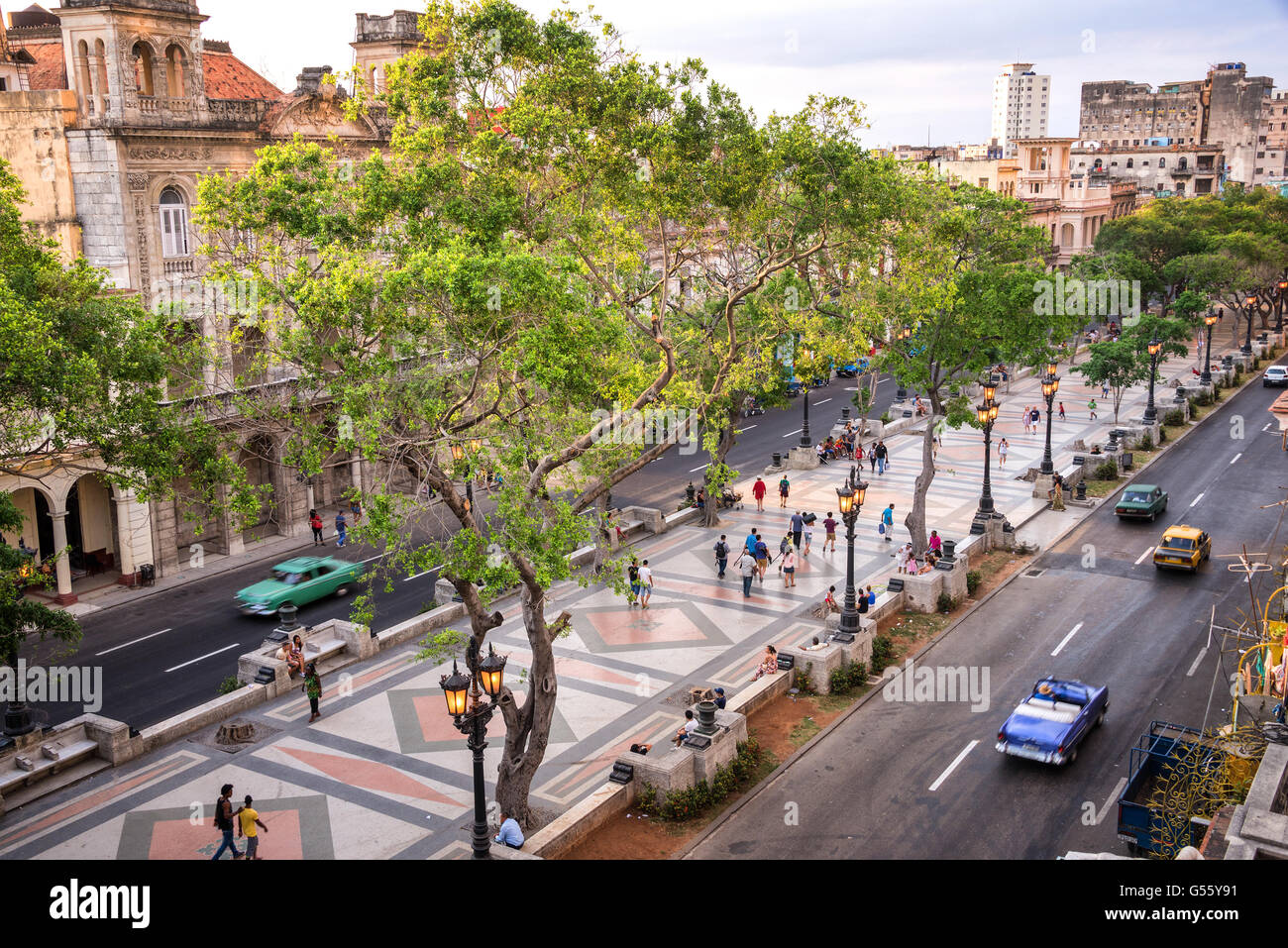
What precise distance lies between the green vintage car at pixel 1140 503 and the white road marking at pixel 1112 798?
20.4 m

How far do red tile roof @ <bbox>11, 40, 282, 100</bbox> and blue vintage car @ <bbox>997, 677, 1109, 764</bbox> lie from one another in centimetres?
3541

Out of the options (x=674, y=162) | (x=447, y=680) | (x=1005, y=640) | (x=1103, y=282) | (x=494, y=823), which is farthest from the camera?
(x=1103, y=282)

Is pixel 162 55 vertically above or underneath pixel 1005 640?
above

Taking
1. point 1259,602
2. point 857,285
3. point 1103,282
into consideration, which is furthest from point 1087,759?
point 1103,282

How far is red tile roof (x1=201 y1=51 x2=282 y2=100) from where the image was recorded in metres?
44.4

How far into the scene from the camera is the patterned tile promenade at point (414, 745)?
20.4m

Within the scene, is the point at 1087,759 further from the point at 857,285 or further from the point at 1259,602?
the point at 857,285

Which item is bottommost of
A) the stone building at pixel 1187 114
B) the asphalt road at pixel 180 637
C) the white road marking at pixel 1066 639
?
the asphalt road at pixel 180 637

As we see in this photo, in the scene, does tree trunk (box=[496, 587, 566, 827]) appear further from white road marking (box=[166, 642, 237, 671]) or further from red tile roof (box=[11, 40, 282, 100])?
red tile roof (box=[11, 40, 282, 100])

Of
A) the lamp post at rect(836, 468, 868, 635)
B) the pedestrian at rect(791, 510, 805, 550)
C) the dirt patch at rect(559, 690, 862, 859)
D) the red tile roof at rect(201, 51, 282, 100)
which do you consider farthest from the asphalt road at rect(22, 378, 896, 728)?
the red tile roof at rect(201, 51, 282, 100)

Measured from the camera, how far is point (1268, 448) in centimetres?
5088

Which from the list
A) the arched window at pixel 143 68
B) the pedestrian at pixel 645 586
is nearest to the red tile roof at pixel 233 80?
the arched window at pixel 143 68

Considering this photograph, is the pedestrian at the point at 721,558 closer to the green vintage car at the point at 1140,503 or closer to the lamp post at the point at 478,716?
the green vintage car at the point at 1140,503

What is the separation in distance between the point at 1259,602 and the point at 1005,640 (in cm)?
703
